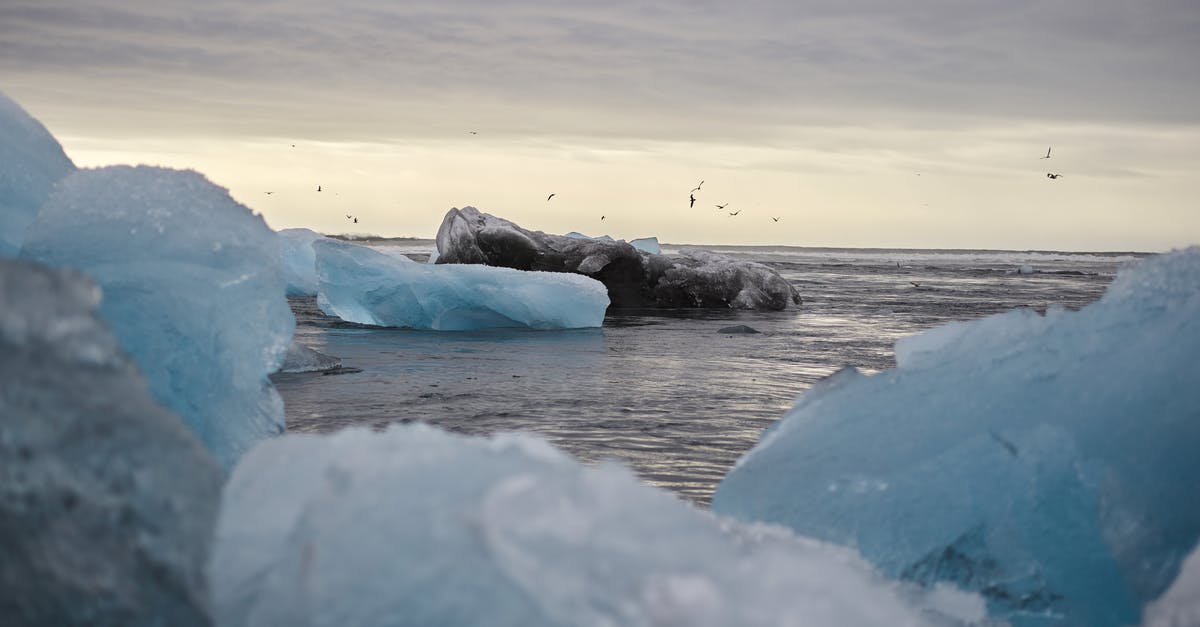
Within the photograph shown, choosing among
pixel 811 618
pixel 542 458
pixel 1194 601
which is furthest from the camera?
pixel 1194 601

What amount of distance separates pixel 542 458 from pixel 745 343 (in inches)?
422

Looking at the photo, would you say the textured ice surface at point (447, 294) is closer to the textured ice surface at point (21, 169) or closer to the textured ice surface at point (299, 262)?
the textured ice surface at point (299, 262)

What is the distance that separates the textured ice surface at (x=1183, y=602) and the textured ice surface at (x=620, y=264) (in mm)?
15223

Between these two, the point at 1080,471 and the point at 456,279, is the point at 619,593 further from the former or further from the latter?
the point at 456,279

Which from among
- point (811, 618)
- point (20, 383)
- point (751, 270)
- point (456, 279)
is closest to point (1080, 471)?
point (811, 618)

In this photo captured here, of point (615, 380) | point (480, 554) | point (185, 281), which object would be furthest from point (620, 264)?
point (480, 554)

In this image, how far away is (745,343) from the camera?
12.7 m

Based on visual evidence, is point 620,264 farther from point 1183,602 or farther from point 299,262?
point 1183,602

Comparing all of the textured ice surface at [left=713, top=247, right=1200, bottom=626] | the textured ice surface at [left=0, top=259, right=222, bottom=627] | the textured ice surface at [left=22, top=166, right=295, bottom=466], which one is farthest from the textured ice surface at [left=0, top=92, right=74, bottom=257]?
the textured ice surface at [left=713, top=247, right=1200, bottom=626]

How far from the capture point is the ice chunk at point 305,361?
31.2 feet

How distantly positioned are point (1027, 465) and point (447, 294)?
11.4m

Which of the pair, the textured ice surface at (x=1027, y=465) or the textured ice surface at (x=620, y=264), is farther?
the textured ice surface at (x=620, y=264)

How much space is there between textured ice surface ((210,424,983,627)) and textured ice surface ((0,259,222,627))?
13 cm

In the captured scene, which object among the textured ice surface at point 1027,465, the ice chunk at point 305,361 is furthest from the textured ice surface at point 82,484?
the ice chunk at point 305,361
